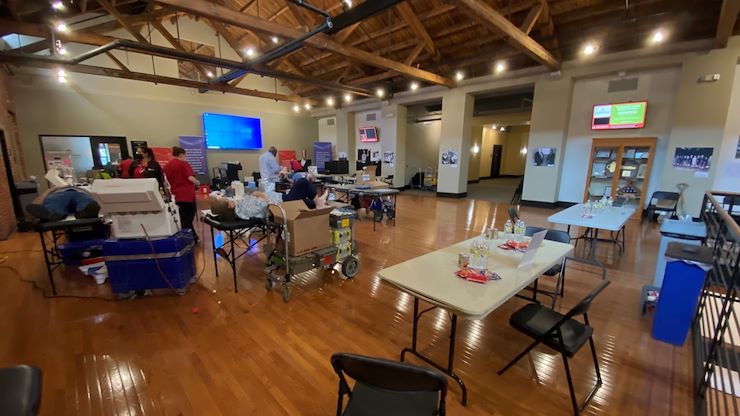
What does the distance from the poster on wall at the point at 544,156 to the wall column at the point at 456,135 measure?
2086 millimetres

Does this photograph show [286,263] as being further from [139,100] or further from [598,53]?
[139,100]

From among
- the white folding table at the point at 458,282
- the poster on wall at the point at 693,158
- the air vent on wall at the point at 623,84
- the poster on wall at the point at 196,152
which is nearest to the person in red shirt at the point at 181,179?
the white folding table at the point at 458,282

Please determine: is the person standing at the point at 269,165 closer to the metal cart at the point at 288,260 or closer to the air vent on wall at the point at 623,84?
the metal cart at the point at 288,260

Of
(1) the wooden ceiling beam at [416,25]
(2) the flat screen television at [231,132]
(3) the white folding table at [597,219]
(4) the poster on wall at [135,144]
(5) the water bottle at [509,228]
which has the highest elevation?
(1) the wooden ceiling beam at [416,25]

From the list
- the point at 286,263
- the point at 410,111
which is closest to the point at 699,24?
the point at 410,111

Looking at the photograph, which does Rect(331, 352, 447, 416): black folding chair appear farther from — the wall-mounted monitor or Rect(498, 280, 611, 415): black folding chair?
the wall-mounted monitor

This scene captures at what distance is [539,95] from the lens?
7.74 metres

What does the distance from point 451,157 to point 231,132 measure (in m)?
8.47

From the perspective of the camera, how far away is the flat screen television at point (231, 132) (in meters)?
10.6

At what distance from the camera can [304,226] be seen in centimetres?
307

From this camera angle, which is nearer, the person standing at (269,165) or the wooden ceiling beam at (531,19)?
the wooden ceiling beam at (531,19)

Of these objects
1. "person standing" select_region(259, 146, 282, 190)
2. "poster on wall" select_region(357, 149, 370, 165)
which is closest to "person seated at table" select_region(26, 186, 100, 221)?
"person standing" select_region(259, 146, 282, 190)

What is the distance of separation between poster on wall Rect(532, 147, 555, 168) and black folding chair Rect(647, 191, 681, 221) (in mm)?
2214

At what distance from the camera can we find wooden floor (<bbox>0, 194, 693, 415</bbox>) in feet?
5.94
